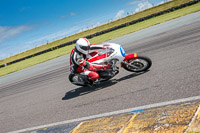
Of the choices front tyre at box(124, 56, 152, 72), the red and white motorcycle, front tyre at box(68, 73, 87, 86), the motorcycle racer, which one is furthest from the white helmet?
front tyre at box(124, 56, 152, 72)

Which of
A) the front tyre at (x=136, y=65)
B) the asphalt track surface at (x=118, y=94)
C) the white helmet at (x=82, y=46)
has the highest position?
the white helmet at (x=82, y=46)

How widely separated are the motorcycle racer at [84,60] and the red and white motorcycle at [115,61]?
0.49 ft

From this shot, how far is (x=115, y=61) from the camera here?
6488 millimetres

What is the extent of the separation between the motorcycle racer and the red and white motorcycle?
15 cm

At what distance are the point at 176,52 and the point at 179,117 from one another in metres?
5.16

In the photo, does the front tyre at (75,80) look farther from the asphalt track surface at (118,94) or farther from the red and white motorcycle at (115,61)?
the asphalt track surface at (118,94)

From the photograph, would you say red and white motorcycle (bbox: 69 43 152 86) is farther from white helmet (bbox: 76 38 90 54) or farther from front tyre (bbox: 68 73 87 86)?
white helmet (bbox: 76 38 90 54)

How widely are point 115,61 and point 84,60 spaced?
1006 millimetres

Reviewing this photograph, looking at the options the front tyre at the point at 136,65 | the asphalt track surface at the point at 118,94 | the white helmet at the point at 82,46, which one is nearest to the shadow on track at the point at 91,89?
the asphalt track surface at the point at 118,94

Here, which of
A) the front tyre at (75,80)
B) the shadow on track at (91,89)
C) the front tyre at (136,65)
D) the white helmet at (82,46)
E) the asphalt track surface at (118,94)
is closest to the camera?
the asphalt track surface at (118,94)

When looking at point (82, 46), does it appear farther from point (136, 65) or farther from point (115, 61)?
point (136, 65)

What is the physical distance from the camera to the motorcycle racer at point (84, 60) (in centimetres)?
626

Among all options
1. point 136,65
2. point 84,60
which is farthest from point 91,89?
point 136,65

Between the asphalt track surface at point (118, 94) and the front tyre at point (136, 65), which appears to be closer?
the asphalt track surface at point (118, 94)
